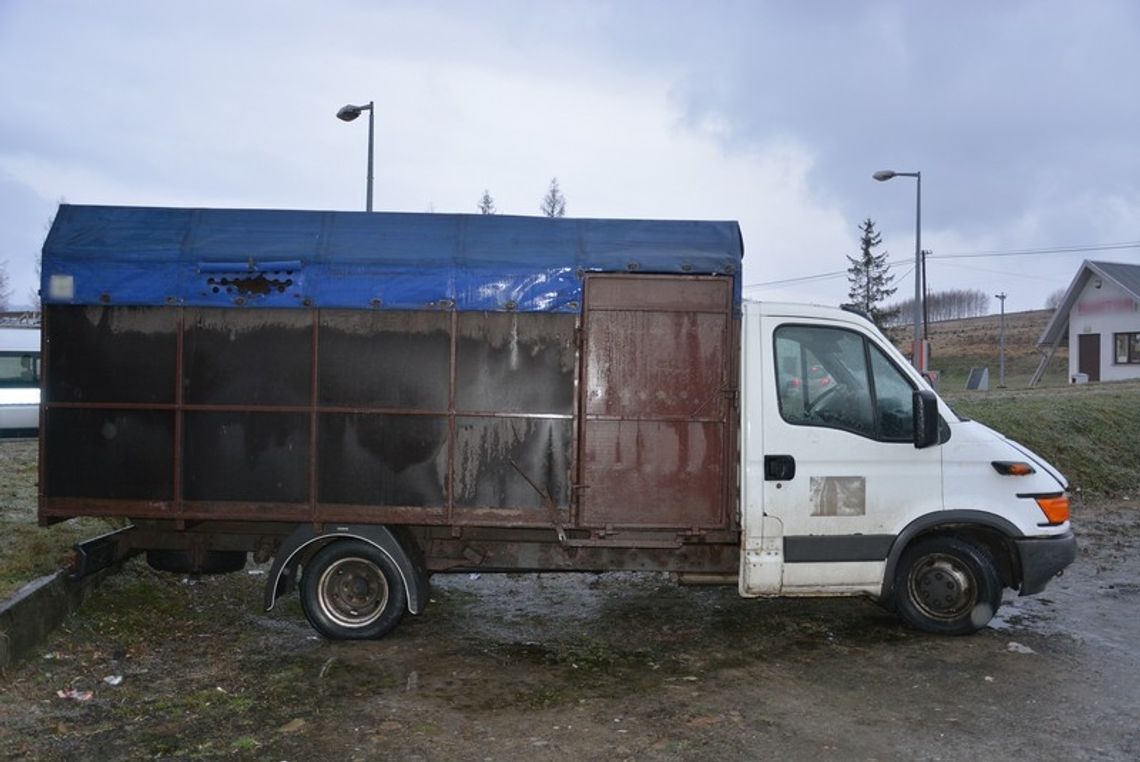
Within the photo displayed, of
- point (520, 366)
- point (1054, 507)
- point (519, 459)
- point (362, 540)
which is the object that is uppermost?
point (520, 366)

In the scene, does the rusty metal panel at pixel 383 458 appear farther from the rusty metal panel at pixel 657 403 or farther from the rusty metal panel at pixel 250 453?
the rusty metal panel at pixel 657 403

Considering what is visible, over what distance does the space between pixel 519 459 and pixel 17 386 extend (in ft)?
49.2

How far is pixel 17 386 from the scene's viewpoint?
58.2ft

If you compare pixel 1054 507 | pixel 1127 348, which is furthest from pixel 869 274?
pixel 1054 507

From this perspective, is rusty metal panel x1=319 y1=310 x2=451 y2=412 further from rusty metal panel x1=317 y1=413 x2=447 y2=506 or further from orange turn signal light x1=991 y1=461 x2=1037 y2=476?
orange turn signal light x1=991 y1=461 x2=1037 y2=476

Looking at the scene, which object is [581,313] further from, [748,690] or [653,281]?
[748,690]

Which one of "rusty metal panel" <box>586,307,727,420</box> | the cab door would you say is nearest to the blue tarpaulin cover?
"rusty metal panel" <box>586,307,727,420</box>

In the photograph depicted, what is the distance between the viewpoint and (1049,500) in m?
6.70

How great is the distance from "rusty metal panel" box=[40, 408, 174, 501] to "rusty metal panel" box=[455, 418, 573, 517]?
81.0 inches

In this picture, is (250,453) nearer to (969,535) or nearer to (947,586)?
(947,586)

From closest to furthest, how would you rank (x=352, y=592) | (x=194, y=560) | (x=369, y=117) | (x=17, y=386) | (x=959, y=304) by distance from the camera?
(x=352, y=592)
(x=194, y=560)
(x=369, y=117)
(x=17, y=386)
(x=959, y=304)

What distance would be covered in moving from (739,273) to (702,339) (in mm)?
525

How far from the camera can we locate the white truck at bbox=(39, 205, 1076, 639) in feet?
21.3

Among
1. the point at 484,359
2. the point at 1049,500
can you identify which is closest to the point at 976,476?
the point at 1049,500
